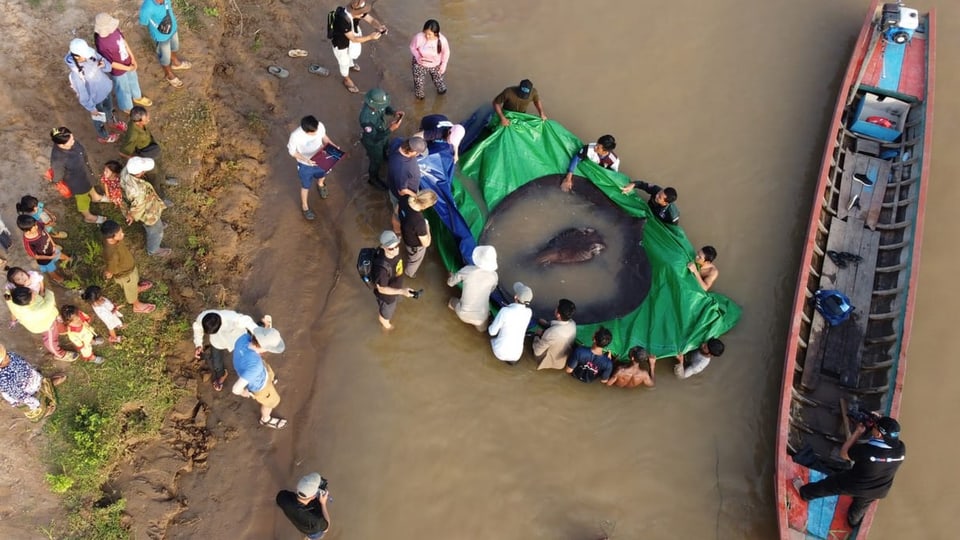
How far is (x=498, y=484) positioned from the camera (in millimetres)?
8516

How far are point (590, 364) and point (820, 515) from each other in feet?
10.6

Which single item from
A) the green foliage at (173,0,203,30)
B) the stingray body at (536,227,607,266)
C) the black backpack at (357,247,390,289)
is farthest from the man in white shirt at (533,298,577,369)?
the green foliage at (173,0,203,30)

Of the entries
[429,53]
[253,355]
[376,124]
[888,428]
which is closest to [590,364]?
[888,428]

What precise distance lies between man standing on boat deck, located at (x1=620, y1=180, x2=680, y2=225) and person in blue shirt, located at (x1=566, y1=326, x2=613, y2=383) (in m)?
2.09

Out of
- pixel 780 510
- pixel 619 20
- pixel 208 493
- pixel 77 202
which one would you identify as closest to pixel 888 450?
pixel 780 510

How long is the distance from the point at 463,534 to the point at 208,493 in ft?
10.2

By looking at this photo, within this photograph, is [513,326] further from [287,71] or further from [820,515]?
[287,71]

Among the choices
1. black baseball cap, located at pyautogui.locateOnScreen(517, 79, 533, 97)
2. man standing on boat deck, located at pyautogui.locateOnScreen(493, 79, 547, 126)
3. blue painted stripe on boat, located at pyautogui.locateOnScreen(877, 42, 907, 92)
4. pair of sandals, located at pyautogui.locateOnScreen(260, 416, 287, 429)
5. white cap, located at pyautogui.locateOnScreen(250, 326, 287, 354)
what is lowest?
pair of sandals, located at pyautogui.locateOnScreen(260, 416, 287, 429)

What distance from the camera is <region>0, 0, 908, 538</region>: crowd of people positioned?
7383 mm

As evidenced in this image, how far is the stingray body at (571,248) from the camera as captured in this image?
981cm

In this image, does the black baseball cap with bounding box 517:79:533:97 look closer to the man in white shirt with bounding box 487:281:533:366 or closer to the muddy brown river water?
the muddy brown river water

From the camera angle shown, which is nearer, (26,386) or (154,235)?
(26,386)

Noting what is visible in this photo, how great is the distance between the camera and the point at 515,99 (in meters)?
10.5

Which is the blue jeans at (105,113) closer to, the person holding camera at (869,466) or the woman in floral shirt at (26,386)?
the woman in floral shirt at (26,386)
